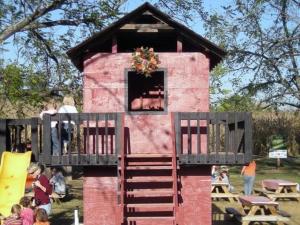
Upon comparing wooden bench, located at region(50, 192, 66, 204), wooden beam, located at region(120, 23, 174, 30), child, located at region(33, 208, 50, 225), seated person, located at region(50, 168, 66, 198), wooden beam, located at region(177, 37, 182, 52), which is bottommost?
wooden bench, located at region(50, 192, 66, 204)

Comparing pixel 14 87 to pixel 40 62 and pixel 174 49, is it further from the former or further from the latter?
pixel 174 49

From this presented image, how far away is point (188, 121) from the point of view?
1274 cm

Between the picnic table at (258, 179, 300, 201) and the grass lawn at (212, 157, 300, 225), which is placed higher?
the picnic table at (258, 179, 300, 201)

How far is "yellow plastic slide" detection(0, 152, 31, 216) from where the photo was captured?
13.4 meters

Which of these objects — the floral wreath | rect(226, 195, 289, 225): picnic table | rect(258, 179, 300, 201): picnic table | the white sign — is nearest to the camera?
the floral wreath

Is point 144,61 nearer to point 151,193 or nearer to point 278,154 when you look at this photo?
point 151,193

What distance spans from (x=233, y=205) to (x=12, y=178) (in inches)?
341

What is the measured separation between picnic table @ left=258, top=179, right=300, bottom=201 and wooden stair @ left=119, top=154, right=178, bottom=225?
7.61m

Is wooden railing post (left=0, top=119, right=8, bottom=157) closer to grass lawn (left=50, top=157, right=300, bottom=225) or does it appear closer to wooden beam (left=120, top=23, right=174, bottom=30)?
grass lawn (left=50, top=157, right=300, bottom=225)

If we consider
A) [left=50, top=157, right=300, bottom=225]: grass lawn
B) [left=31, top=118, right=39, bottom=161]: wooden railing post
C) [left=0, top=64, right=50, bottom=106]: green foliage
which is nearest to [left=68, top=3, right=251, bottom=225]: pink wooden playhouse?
[left=31, top=118, right=39, bottom=161]: wooden railing post

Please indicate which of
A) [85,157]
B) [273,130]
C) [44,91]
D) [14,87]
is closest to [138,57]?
[85,157]

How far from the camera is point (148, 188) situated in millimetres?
12914

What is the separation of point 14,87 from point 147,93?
17.6 ft

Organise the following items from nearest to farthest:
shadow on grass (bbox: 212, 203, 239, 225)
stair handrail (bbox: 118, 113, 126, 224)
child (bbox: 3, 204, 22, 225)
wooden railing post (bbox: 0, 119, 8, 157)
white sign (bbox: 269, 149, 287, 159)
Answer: child (bbox: 3, 204, 22, 225) < stair handrail (bbox: 118, 113, 126, 224) < wooden railing post (bbox: 0, 119, 8, 157) < shadow on grass (bbox: 212, 203, 239, 225) < white sign (bbox: 269, 149, 287, 159)
